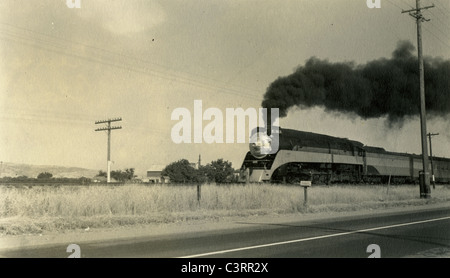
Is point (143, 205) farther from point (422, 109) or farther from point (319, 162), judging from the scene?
point (422, 109)

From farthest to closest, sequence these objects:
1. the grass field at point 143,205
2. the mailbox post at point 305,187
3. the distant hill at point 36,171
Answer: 1. the distant hill at point 36,171
2. the mailbox post at point 305,187
3. the grass field at point 143,205

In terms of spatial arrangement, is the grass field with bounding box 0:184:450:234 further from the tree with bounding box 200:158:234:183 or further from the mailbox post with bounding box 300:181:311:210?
the tree with bounding box 200:158:234:183

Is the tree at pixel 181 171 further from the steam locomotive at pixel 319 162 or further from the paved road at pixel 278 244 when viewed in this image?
the paved road at pixel 278 244

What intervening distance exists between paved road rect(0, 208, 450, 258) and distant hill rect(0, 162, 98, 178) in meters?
76.1

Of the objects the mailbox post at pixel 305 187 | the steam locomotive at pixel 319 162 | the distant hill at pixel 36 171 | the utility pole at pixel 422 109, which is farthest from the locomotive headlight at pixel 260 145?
the distant hill at pixel 36 171

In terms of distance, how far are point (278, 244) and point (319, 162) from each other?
1939 cm

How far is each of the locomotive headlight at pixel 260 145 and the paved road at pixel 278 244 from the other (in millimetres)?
12553

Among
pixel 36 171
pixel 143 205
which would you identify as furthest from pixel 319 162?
pixel 36 171

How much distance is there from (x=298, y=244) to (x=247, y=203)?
9582 millimetres

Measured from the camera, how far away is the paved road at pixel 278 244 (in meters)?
7.82

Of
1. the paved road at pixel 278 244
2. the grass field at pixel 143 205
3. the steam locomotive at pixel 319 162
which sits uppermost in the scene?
the steam locomotive at pixel 319 162
